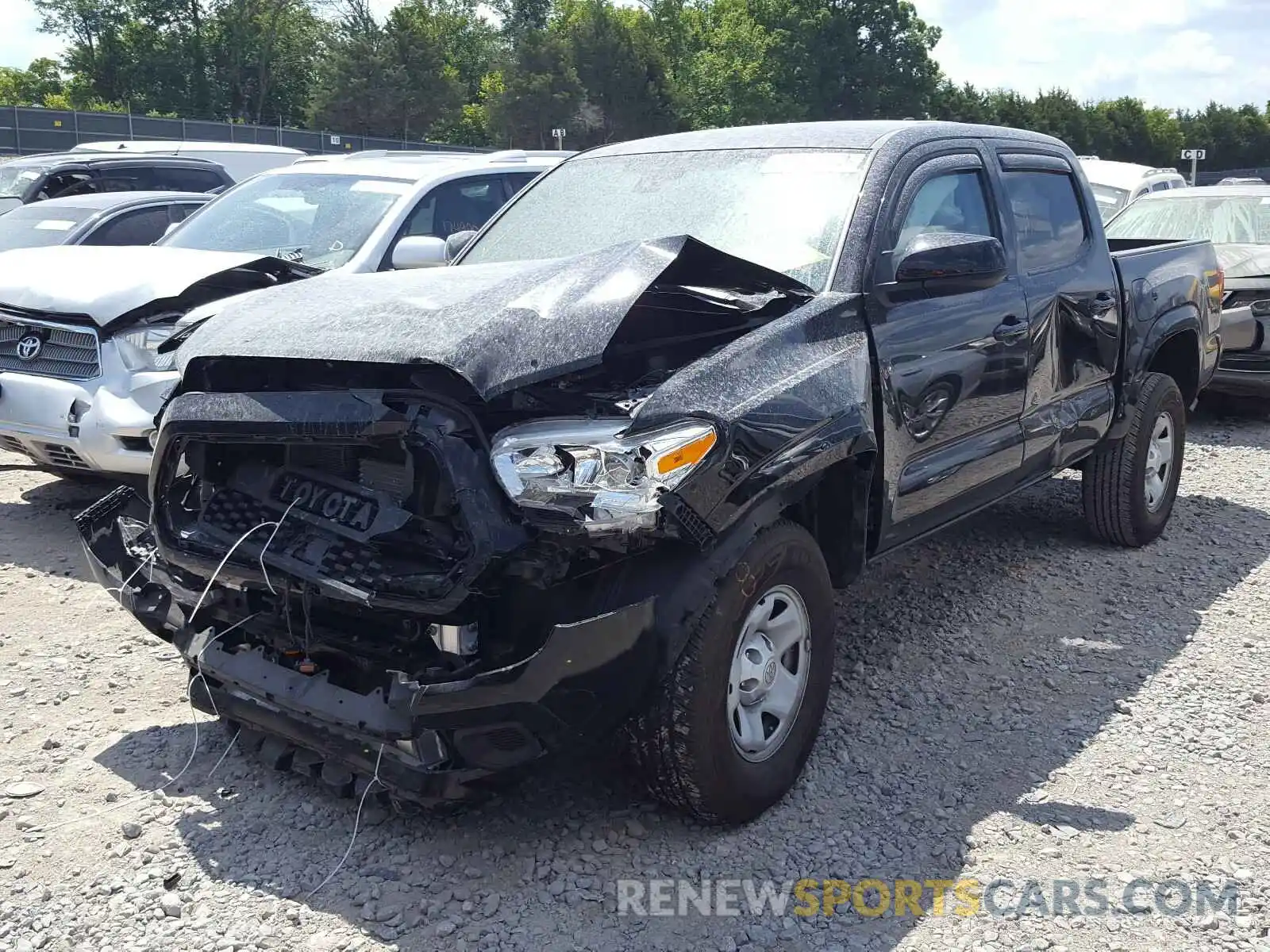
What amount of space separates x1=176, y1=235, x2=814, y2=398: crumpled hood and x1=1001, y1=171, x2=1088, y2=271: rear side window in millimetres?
1641

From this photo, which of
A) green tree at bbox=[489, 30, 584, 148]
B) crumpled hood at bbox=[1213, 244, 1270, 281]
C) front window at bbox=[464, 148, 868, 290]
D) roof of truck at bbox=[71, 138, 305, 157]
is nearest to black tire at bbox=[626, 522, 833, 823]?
front window at bbox=[464, 148, 868, 290]

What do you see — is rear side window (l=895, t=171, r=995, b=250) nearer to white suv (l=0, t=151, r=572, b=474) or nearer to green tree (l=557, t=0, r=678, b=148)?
white suv (l=0, t=151, r=572, b=474)

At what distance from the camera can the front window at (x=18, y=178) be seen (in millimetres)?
11805

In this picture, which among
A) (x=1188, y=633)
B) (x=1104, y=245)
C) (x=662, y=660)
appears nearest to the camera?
(x=662, y=660)

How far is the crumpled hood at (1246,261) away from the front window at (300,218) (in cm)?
631

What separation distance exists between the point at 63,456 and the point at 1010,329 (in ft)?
→ 14.3

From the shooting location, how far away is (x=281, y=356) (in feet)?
10.7

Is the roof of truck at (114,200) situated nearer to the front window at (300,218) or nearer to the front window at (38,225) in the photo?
the front window at (38,225)

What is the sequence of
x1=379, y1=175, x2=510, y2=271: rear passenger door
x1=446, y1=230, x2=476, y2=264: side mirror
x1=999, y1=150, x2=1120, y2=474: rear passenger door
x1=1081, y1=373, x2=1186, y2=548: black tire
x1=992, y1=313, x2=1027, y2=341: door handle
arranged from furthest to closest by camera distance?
x1=379, y1=175, x2=510, y2=271: rear passenger door → x1=1081, y1=373, x2=1186, y2=548: black tire → x1=446, y1=230, x2=476, y2=264: side mirror → x1=999, y1=150, x2=1120, y2=474: rear passenger door → x1=992, y1=313, x2=1027, y2=341: door handle

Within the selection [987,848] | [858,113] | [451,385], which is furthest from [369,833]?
[858,113]

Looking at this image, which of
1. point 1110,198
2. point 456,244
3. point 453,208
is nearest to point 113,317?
point 456,244

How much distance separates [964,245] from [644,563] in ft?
5.27

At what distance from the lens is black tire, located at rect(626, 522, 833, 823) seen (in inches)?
124

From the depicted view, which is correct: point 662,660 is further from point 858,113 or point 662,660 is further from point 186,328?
point 858,113
